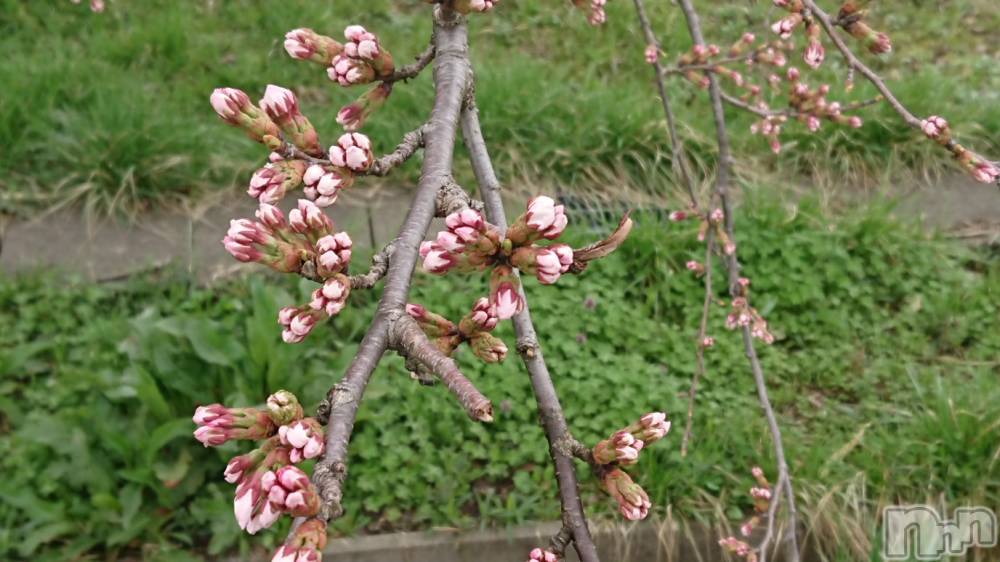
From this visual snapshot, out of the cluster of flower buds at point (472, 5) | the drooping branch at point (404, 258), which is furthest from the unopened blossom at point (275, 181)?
the cluster of flower buds at point (472, 5)

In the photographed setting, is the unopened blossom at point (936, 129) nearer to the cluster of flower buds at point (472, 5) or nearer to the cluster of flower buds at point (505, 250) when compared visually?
the cluster of flower buds at point (472, 5)

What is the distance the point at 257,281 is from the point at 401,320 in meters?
2.51

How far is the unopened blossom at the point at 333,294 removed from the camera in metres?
0.86

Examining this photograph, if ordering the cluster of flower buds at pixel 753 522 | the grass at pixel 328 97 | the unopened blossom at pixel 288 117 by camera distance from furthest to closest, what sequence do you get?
the grass at pixel 328 97 < the cluster of flower buds at pixel 753 522 < the unopened blossom at pixel 288 117

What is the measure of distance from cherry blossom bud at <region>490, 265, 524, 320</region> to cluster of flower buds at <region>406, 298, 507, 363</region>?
6cm

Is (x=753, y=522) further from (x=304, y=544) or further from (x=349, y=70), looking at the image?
(x=304, y=544)

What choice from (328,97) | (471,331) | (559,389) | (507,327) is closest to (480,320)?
(471,331)

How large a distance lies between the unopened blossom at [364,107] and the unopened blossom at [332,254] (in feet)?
1.19

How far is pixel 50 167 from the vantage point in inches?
149

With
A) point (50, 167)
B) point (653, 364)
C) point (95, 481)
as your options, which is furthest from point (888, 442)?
point (50, 167)

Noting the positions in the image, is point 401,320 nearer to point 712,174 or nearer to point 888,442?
point 888,442

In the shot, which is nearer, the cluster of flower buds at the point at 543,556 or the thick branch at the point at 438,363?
the thick branch at the point at 438,363

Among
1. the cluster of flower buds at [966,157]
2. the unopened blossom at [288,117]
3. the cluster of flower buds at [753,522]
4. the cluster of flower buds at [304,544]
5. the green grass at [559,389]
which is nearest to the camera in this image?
the cluster of flower buds at [304,544]

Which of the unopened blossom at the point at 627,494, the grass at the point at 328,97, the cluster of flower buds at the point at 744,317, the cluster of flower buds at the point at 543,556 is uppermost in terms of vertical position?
the grass at the point at 328,97
